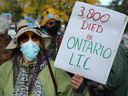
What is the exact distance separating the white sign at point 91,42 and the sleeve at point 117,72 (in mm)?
1232

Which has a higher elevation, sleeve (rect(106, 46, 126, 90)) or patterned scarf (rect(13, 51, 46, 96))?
patterned scarf (rect(13, 51, 46, 96))

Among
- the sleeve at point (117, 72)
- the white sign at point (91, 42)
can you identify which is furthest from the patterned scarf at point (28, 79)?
the sleeve at point (117, 72)

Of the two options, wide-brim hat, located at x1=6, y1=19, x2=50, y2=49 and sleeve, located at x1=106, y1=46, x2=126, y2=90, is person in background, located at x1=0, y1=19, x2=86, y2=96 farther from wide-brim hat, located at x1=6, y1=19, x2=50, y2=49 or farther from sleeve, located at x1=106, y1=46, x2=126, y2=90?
sleeve, located at x1=106, y1=46, x2=126, y2=90

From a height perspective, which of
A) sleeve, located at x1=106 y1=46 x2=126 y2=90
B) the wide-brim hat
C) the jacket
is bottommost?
sleeve, located at x1=106 y1=46 x2=126 y2=90

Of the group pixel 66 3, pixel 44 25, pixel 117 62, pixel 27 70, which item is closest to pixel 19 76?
pixel 27 70

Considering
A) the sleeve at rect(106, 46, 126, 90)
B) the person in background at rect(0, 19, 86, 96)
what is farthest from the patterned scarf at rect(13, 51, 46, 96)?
the sleeve at rect(106, 46, 126, 90)

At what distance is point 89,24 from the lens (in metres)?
4.41

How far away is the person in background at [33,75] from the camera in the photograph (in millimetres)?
4234

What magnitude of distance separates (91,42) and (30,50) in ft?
1.74

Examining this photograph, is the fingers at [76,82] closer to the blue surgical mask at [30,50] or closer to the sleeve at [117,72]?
the blue surgical mask at [30,50]

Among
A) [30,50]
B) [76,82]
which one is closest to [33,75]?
[30,50]

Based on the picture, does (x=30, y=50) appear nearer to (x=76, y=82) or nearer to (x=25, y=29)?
(x=25, y=29)

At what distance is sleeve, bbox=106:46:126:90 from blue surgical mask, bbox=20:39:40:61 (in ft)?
4.52

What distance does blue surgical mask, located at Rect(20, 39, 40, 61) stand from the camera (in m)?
4.38
